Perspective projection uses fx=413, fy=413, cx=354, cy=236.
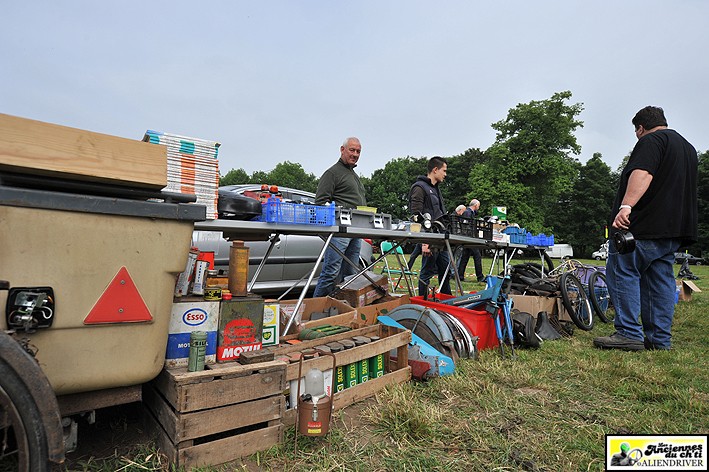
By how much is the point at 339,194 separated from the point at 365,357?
2370mm

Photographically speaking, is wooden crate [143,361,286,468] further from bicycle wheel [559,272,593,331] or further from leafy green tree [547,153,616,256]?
leafy green tree [547,153,616,256]

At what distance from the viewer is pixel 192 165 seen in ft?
7.11

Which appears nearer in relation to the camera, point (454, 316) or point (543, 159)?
point (454, 316)

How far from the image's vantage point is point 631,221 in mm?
3836

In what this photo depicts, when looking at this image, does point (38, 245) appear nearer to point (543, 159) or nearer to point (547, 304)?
point (547, 304)

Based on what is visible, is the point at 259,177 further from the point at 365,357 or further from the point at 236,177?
the point at 365,357

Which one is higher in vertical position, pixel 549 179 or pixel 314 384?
pixel 549 179

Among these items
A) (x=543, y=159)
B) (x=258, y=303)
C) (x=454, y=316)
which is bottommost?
(x=454, y=316)

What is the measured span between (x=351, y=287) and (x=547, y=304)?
6.99 ft

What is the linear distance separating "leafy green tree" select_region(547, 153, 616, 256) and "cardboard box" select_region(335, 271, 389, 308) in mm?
39988

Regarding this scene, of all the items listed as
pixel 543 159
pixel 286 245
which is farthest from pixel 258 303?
A: pixel 543 159

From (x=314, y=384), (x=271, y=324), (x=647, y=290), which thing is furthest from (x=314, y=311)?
(x=647, y=290)

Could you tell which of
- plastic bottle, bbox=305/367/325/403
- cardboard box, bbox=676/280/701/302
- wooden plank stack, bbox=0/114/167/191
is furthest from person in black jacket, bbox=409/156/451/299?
cardboard box, bbox=676/280/701/302

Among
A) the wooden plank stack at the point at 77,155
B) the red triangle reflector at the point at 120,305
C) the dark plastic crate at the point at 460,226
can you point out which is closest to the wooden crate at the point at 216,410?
the red triangle reflector at the point at 120,305
